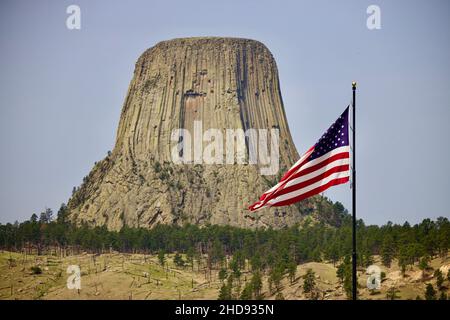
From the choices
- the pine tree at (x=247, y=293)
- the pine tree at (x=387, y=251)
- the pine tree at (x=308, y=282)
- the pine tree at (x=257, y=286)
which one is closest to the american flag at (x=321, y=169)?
the pine tree at (x=247, y=293)

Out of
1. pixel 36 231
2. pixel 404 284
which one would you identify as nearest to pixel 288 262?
pixel 404 284

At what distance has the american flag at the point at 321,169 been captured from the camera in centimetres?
4862

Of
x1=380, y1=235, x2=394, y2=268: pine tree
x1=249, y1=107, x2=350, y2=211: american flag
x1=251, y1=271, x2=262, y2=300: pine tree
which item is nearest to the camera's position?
x1=249, y1=107, x2=350, y2=211: american flag

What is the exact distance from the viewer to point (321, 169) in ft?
164

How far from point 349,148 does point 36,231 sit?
139717mm

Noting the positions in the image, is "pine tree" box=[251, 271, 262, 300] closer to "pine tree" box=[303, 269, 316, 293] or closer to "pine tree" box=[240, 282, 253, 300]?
"pine tree" box=[240, 282, 253, 300]

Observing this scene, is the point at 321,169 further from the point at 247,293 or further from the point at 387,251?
the point at 387,251

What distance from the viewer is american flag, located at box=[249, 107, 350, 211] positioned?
48625 mm

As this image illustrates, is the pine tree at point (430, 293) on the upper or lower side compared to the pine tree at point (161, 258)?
lower

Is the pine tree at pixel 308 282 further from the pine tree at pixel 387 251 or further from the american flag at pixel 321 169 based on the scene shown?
the american flag at pixel 321 169

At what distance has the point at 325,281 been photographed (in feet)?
443

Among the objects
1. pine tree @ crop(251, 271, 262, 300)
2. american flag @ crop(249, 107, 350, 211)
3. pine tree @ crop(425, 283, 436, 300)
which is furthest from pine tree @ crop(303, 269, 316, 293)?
american flag @ crop(249, 107, 350, 211)

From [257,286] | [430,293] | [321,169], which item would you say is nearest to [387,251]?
[257,286]
